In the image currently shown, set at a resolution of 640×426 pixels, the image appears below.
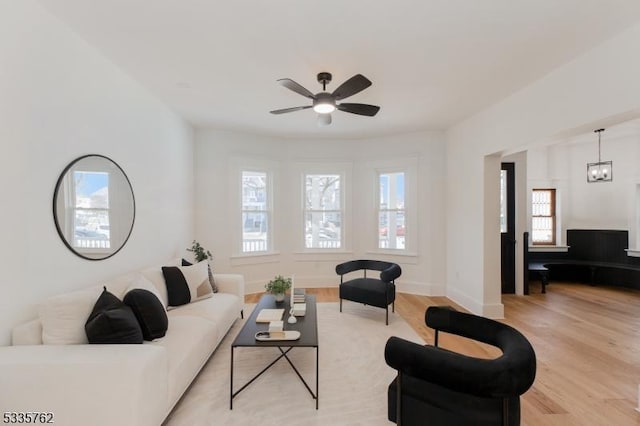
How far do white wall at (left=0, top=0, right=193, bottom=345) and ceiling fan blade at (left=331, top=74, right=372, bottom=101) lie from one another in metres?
2.24

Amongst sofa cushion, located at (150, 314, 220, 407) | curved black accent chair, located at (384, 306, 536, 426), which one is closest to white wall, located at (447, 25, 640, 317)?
curved black accent chair, located at (384, 306, 536, 426)

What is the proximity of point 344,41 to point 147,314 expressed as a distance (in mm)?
2787

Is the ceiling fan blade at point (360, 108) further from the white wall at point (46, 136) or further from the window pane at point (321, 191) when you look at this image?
the window pane at point (321, 191)

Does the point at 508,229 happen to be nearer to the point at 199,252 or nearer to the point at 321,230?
the point at 321,230

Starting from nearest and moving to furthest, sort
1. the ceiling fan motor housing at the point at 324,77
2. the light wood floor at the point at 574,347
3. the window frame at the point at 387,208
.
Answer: the light wood floor at the point at 574,347
the ceiling fan motor housing at the point at 324,77
the window frame at the point at 387,208

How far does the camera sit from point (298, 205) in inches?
234

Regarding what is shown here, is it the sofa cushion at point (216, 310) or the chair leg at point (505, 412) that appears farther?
the sofa cushion at point (216, 310)

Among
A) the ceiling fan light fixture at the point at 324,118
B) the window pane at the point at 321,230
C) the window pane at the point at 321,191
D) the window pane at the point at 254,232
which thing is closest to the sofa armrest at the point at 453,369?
the ceiling fan light fixture at the point at 324,118

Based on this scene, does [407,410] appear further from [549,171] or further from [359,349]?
[549,171]

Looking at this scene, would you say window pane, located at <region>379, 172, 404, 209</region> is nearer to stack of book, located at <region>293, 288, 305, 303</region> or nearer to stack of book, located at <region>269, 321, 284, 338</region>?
stack of book, located at <region>293, 288, 305, 303</region>

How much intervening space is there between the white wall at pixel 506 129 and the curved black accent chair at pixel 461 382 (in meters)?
2.29

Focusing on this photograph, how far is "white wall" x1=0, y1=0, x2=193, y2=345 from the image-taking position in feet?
6.48

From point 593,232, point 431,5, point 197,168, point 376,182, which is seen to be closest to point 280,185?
point 197,168

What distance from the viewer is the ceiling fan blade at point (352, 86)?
2518 mm
